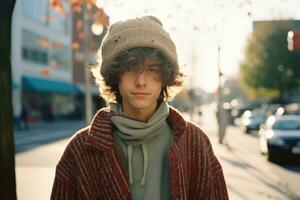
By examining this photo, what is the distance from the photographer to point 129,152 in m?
2.16

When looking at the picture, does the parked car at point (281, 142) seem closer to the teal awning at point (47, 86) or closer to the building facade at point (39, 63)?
the building facade at point (39, 63)

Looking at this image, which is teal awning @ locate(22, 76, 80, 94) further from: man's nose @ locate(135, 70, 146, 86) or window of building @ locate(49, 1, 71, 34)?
man's nose @ locate(135, 70, 146, 86)

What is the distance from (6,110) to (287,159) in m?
12.5

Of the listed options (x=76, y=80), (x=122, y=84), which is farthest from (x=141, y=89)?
(x=76, y=80)

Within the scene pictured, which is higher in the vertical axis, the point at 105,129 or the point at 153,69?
the point at 153,69

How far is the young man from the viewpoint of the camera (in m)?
2.14

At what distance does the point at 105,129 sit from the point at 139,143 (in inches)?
5.5

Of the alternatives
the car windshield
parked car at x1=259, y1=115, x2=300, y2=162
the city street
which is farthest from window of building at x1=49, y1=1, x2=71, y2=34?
parked car at x1=259, y1=115, x2=300, y2=162

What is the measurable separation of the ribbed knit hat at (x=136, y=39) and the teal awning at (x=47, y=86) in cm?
3916

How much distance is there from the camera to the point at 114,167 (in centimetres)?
211

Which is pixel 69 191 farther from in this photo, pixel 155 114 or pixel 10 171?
pixel 10 171

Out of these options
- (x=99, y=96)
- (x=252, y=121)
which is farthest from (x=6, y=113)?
(x=252, y=121)

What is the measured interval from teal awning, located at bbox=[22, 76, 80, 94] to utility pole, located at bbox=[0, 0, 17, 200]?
3596cm

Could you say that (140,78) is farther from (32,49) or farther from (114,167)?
(32,49)
